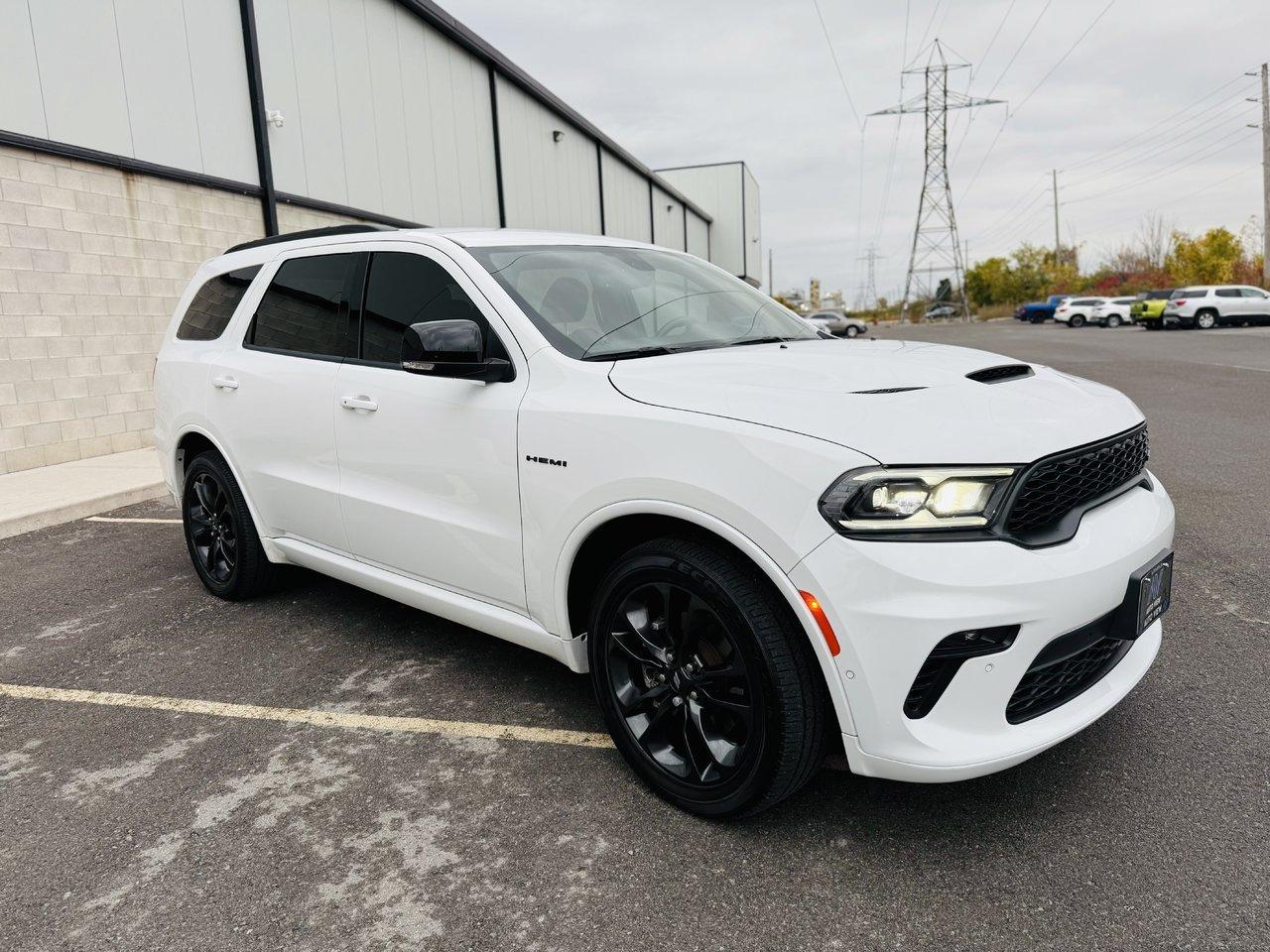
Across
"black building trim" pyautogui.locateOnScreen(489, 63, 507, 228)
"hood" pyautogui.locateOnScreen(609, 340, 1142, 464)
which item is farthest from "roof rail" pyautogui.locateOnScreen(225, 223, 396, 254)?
"black building trim" pyautogui.locateOnScreen(489, 63, 507, 228)

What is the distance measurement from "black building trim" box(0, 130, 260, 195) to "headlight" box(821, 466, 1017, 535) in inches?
372

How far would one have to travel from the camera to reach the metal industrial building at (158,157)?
866 cm

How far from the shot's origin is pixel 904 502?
7.02ft

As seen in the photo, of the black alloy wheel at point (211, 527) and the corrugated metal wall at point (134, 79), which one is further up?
the corrugated metal wall at point (134, 79)

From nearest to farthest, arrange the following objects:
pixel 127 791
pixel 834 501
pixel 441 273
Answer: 1. pixel 834 501
2. pixel 127 791
3. pixel 441 273

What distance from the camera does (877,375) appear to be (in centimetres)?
262

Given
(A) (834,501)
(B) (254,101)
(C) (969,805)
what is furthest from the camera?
(B) (254,101)

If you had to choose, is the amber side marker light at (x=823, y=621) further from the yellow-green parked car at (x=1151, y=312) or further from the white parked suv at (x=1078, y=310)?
the white parked suv at (x=1078, y=310)

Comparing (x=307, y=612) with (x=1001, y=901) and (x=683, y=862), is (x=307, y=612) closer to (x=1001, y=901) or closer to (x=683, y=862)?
(x=683, y=862)

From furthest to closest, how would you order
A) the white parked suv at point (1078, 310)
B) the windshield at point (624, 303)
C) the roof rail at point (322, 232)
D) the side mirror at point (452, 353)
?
the white parked suv at point (1078, 310)
the roof rail at point (322, 232)
the windshield at point (624, 303)
the side mirror at point (452, 353)

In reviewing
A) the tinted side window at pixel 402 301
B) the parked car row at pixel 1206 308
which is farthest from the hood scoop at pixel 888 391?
the parked car row at pixel 1206 308

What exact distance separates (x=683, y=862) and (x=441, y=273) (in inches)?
89.4

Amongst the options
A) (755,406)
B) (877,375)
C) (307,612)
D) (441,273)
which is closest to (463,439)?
(441,273)

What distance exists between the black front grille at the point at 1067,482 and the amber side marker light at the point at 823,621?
1.67 ft
